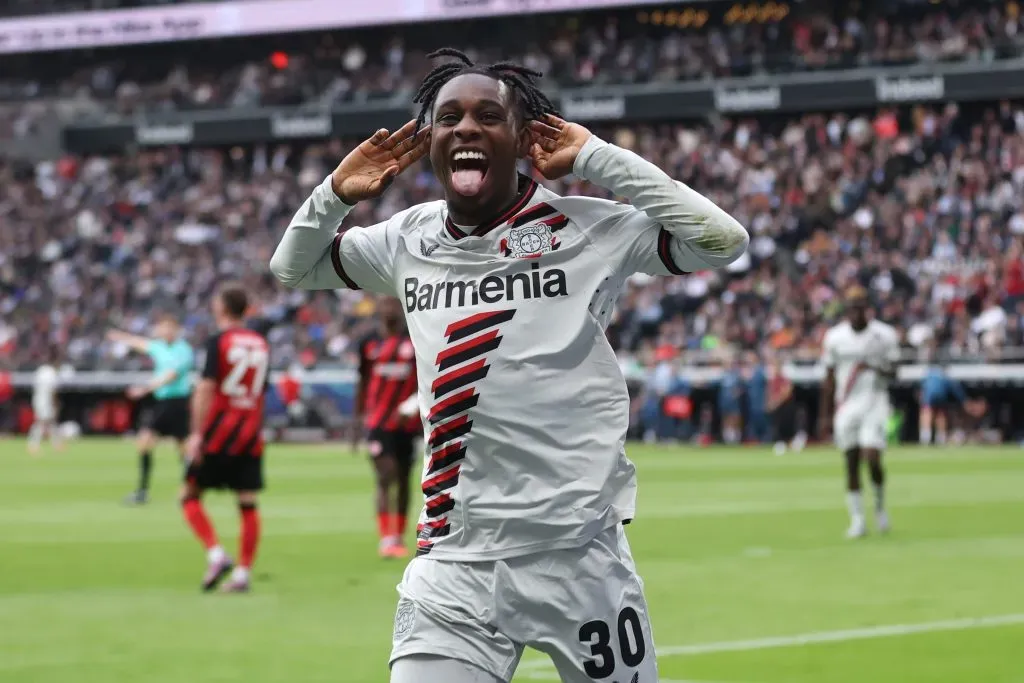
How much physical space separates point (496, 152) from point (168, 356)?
1730 cm

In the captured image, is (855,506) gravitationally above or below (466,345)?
below

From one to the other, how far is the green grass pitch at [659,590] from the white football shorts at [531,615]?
169 inches

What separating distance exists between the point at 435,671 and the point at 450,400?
757 mm

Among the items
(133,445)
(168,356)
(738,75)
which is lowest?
(133,445)

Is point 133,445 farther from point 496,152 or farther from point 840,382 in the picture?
point 496,152

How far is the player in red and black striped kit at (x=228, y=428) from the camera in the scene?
13.1 m

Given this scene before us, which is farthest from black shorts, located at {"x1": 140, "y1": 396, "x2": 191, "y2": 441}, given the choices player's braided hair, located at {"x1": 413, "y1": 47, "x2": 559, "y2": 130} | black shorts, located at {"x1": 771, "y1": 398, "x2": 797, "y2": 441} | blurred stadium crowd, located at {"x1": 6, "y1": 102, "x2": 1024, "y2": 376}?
blurred stadium crowd, located at {"x1": 6, "y1": 102, "x2": 1024, "y2": 376}

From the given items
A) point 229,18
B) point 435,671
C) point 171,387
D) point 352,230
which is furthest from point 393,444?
point 229,18

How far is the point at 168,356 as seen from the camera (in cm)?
2133

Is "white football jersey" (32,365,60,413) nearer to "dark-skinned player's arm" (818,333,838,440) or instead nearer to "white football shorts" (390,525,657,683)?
"dark-skinned player's arm" (818,333,838,440)

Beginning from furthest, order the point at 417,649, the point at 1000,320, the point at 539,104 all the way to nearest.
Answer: the point at 1000,320, the point at 539,104, the point at 417,649

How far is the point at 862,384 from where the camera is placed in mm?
17516

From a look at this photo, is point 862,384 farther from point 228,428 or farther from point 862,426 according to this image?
point 228,428

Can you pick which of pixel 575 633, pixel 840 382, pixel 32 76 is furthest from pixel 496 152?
pixel 32 76
